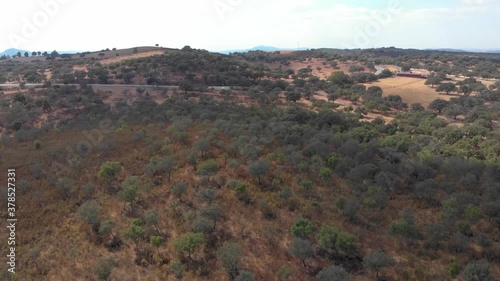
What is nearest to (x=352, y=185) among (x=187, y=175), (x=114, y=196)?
(x=187, y=175)

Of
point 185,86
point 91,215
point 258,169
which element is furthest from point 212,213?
point 185,86

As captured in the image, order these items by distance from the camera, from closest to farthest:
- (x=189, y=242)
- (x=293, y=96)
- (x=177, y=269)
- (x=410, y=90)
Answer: (x=177, y=269)
(x=189, y=242)
(x=293, y=96)
(x=410, y=90)

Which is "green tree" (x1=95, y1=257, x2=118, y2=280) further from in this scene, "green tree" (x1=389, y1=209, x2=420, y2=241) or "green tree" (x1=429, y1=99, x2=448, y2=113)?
"green tree" (x1=429, y1=99, x2=448, y2=113)

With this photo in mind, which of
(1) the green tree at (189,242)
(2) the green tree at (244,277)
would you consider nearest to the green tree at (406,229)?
(2) the green tree at (244,277)

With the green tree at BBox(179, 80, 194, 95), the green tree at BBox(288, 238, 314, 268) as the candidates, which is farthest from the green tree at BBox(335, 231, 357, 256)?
the green tree at BBox(179, 80, 194, 95)

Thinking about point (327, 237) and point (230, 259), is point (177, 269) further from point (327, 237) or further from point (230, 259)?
point (327, 237)
